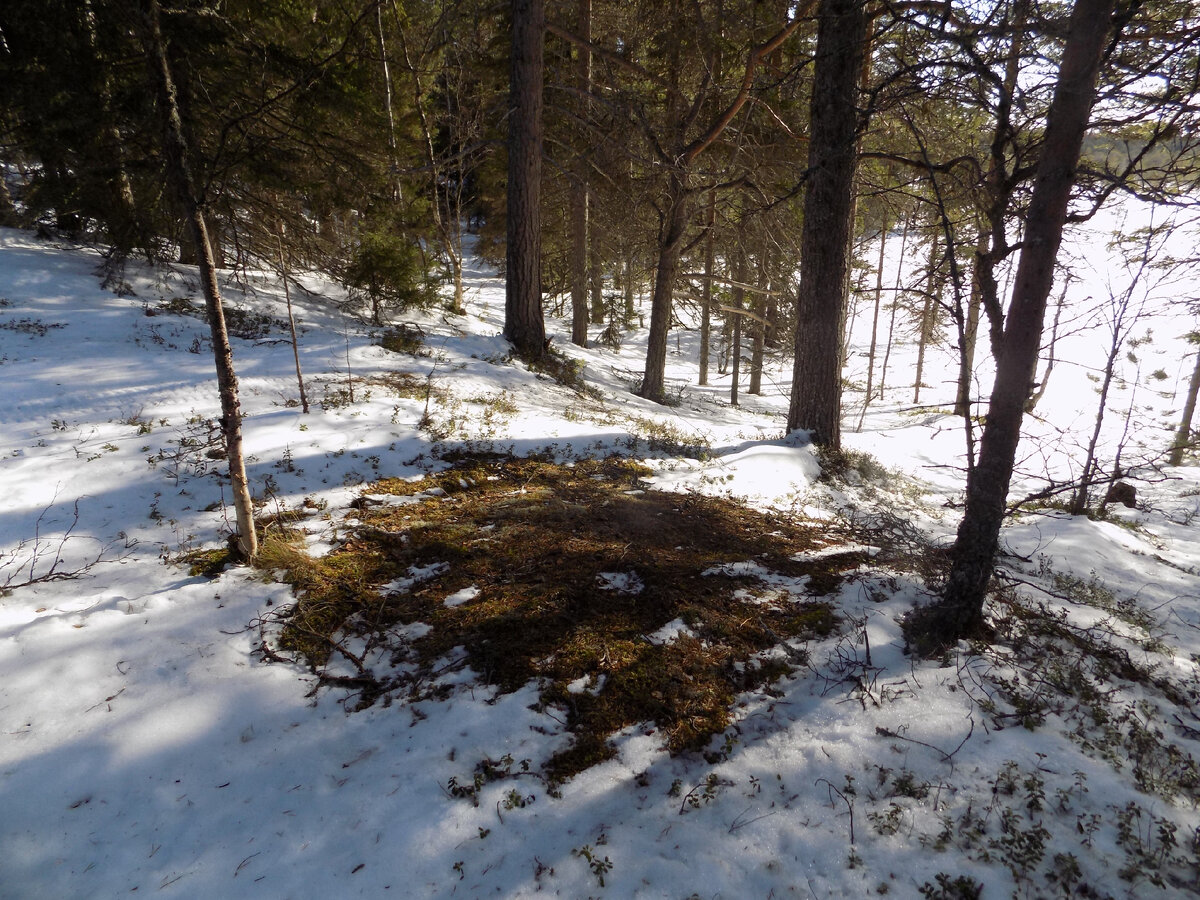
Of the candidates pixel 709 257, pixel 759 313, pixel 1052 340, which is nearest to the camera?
pixel 1052 340

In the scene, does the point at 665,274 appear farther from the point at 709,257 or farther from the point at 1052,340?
the point at 1052,340

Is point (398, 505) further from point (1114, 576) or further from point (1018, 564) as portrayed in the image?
point (1114, 576)

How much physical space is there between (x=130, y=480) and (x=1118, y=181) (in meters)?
8.11

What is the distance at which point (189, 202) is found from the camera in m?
3.66

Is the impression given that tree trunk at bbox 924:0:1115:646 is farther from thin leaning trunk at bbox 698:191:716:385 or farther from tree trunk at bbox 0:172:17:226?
tree trunk at bbox 0:172:17:226

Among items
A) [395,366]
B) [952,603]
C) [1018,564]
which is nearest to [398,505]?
[395,366]

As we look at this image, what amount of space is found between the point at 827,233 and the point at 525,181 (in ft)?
19.2

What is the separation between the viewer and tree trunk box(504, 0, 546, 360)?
31.7 feet

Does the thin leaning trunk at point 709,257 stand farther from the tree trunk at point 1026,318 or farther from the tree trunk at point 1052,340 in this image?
the tree trunk at point 1026,318

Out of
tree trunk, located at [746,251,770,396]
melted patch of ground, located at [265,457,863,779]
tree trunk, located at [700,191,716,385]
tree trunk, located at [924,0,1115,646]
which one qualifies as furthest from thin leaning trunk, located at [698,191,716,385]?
tree trunk, located at [924,0,1115,646]

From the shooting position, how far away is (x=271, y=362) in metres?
8.20

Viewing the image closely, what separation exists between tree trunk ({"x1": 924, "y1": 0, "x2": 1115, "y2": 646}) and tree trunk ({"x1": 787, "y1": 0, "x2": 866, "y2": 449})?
14.3 ft

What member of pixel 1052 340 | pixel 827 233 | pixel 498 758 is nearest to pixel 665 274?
pixel 827 233

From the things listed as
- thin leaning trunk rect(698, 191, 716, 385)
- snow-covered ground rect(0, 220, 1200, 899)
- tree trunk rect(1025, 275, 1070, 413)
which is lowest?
snow-covered ground rect(0, 220, 1200, 899)
